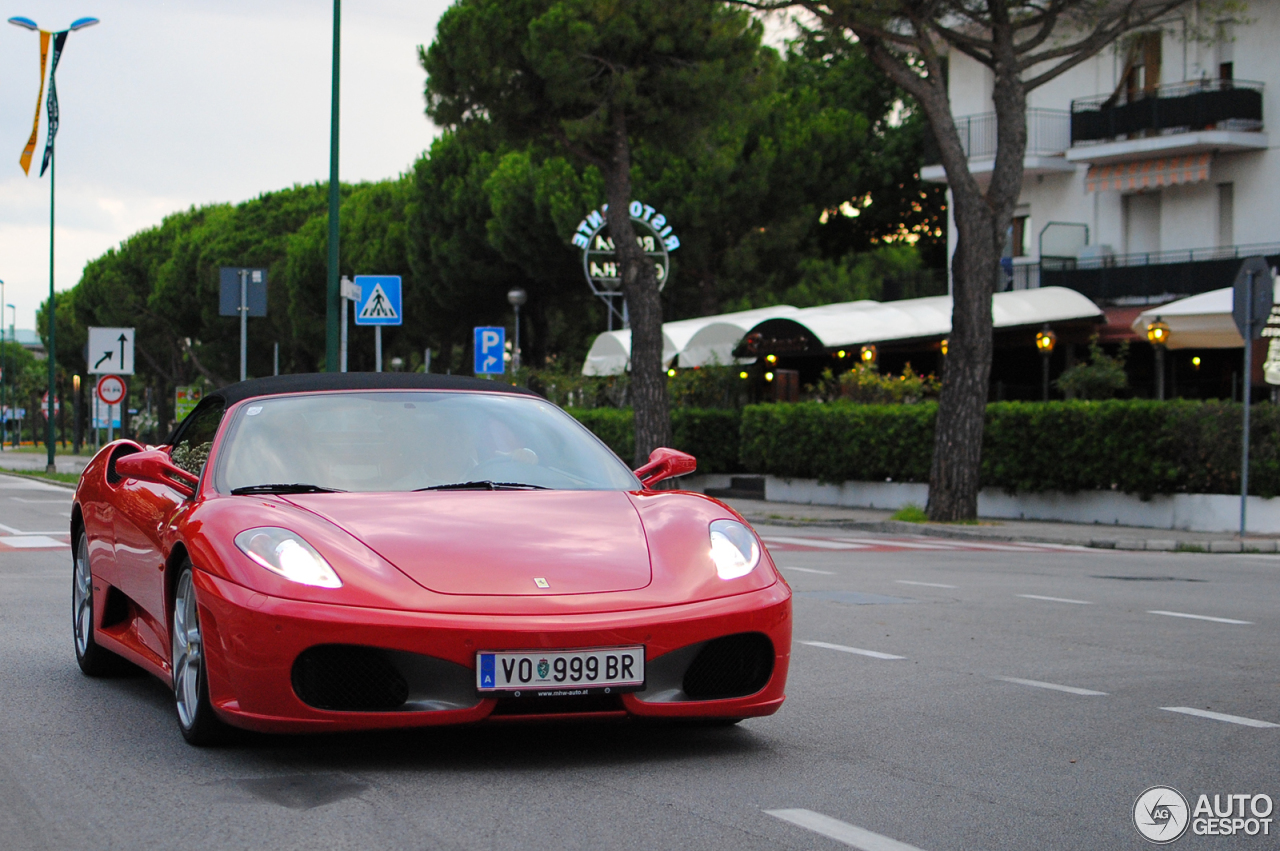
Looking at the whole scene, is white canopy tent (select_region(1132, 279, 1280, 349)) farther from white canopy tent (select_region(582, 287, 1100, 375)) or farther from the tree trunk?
the tree trunk

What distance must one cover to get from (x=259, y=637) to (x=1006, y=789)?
238 cm

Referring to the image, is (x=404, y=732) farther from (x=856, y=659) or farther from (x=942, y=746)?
(x=856, y=659)

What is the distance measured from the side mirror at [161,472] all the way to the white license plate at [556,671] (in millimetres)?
1669

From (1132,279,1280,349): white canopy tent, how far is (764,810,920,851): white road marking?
21.2 metres

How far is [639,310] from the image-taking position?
27.5 metres

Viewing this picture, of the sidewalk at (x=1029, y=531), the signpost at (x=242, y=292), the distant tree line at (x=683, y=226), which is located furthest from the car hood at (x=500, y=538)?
the distant tree line at (x=683, y=226)

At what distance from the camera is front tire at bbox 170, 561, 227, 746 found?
5430 mm

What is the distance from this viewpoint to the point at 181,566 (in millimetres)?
5824

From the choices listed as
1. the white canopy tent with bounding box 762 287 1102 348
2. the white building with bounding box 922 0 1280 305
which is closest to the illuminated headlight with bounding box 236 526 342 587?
the white canopy tent with bounding box 762 287 1102 348

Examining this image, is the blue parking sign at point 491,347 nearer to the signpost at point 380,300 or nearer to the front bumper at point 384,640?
the signpost at point 380,300

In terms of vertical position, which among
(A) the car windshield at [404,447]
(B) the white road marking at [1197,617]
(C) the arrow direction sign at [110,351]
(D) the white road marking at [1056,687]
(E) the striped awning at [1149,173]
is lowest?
(B) the white road marking at [1197,617]

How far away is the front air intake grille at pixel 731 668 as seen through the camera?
540cm

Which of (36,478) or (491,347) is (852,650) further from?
(36,478)

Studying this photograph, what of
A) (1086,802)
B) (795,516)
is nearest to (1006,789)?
(1086,802)
